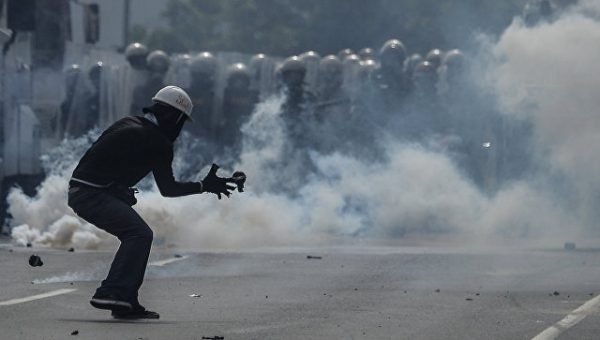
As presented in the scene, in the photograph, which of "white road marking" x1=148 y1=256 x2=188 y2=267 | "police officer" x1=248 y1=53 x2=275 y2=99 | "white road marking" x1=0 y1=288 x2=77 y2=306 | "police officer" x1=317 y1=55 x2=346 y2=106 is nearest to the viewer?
"white road marking" x1=0 y1=288 x2=77 y2=306

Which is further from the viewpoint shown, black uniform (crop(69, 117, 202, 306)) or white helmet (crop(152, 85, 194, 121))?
white helmet (crop(152, 85, 194, 121))

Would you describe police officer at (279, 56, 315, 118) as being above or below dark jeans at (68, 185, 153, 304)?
above

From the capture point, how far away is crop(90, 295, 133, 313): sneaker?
10.3 meters

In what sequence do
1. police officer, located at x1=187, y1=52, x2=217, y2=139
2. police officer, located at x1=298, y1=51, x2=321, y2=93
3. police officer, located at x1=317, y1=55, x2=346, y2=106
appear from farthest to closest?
police officer, located at x1=298, y1=51, x2=321, y2=93 < police officer, located at x1=187, y1=52, x2=217, y2=139 < police officer, located at x1=317, y1=55, x2=346, y2=106

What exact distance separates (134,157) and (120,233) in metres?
0.57

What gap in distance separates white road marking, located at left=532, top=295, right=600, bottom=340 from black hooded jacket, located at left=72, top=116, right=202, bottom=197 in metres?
2.66

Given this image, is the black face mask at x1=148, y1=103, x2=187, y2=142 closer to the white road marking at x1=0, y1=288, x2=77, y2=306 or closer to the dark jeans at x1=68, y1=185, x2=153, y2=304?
the dark jeans at x1=68, y1=185, x2=153, y2=304

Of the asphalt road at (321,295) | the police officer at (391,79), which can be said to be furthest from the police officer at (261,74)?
the asphalt road at (321,295)

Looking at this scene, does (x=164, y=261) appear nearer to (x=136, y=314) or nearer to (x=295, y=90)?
(x=136, y=314)

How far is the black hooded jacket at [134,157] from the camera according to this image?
10422 millimetres

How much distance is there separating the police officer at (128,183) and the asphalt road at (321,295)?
253 mm

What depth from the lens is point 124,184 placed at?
10.6 meters

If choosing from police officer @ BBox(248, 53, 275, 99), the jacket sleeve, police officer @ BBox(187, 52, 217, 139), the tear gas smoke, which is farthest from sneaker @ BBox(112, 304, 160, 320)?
police officer @ BBox(248, 53, 275, 99)

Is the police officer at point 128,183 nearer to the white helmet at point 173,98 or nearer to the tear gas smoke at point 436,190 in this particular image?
the white helmet at point 173,98
